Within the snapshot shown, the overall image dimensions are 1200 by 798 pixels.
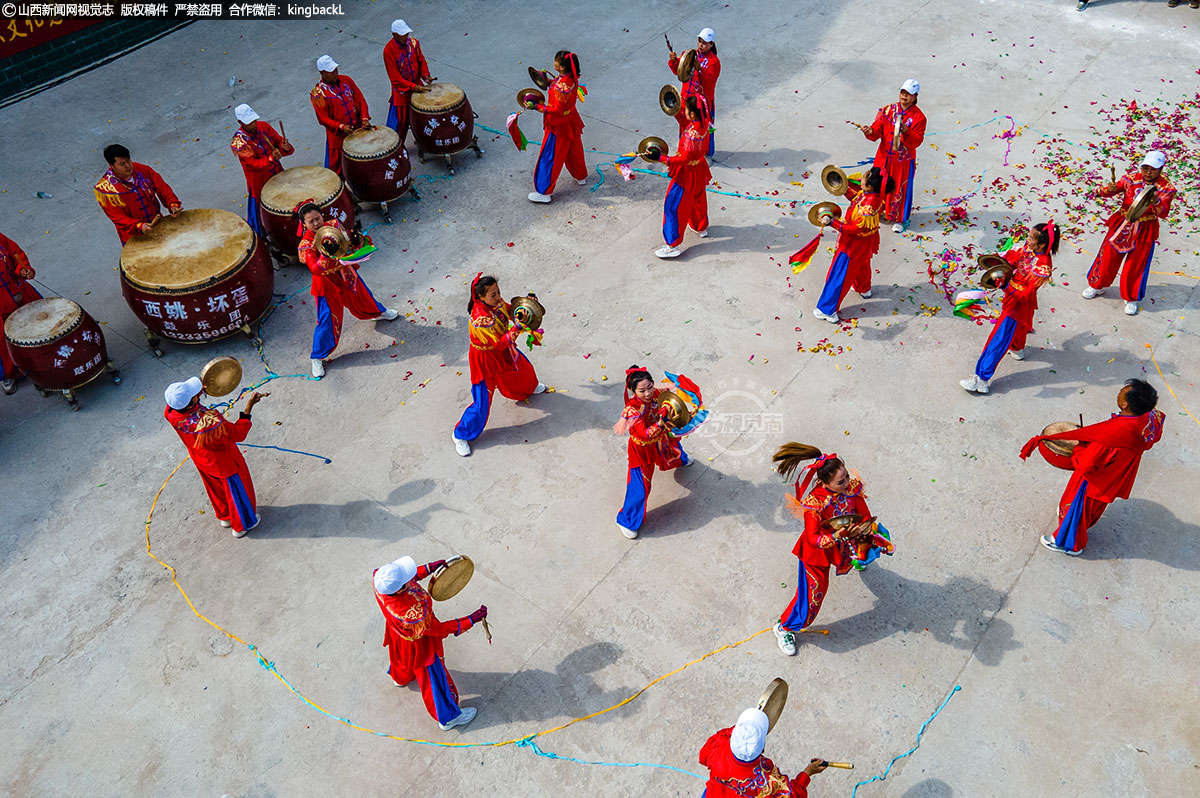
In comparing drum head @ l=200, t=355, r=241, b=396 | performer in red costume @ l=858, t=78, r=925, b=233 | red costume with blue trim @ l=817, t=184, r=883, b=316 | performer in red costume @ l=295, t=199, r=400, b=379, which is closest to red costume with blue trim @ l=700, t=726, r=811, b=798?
drum head @ l=200, t=355, r=241, b=396

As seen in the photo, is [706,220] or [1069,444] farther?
[706,220]

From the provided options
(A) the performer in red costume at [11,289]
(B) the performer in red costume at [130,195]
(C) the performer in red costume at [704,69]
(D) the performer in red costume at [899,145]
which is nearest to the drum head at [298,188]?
(B) the performer in red costume at [130,195]

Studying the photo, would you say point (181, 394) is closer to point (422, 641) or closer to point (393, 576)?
point (393, 576)

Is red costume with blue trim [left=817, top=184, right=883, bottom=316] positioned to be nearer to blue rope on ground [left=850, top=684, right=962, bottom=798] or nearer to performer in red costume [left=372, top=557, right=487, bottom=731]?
blue rope on ground [left=850, top=684, right=962, bottom=798]

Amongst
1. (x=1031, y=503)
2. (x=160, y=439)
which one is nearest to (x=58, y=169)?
(x=160, y=439)

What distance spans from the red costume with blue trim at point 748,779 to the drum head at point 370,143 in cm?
703

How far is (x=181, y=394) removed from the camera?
5.96m

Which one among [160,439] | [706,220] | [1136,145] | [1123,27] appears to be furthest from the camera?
[1123,27]

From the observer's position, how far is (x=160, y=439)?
24.3ft

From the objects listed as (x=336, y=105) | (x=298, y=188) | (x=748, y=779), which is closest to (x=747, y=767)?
(x=748, y=779)

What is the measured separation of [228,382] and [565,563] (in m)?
2.75

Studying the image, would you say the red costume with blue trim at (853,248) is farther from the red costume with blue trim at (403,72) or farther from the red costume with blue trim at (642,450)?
the red costume with blue trim at (403,72)

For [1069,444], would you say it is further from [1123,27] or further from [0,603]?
[1123,27]

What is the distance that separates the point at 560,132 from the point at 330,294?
3246 millimetres
